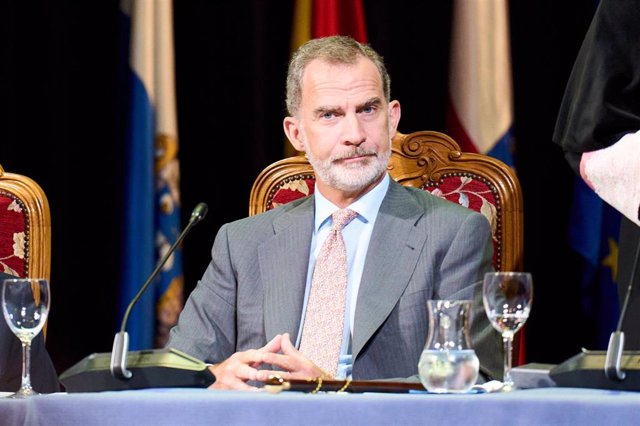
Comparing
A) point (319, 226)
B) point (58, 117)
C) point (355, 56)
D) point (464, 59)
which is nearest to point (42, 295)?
point (319, 226)

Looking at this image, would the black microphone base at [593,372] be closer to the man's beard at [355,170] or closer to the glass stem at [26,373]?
the glass stem at [26,373]

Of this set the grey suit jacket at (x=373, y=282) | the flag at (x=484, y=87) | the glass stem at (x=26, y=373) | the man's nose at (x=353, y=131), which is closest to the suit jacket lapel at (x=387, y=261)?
the grey suit jacket at (x=373, y=282)

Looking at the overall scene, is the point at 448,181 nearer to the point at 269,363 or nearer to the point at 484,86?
the point at 484,86

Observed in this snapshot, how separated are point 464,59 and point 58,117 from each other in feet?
3.87

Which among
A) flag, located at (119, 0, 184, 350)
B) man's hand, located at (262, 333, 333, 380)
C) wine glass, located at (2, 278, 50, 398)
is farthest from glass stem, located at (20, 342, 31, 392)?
flag, located at (119, 0, 184, 350)

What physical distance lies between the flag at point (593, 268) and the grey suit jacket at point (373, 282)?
2.45ft

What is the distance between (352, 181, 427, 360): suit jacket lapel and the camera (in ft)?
8.01

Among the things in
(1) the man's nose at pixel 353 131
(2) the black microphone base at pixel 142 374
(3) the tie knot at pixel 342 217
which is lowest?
(2) the black microphone base at pixel 142 374

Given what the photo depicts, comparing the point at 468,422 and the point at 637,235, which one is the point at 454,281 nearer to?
the point at 637,235

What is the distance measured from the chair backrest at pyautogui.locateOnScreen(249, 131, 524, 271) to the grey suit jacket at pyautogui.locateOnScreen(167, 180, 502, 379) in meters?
0.11

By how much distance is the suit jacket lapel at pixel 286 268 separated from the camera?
254 centimetres

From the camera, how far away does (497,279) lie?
5.76 feet

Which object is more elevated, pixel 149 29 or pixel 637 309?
pixel 149 29

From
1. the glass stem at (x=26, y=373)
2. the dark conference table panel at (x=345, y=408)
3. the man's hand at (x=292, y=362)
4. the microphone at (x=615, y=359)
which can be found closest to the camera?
the dark conference table panel at (x=345, y=408)
